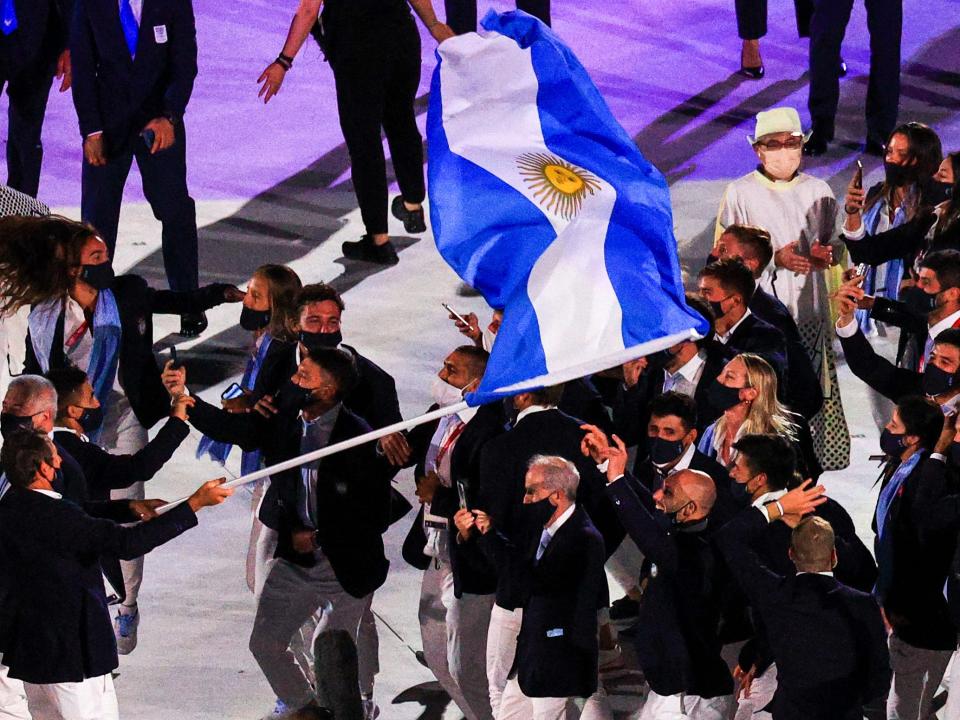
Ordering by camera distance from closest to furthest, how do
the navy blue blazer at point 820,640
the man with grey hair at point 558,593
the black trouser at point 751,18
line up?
1. the navy blue blazer at point 820,640
2. the man with grey hair at point 558,593
3. the black trouser at point 751,18

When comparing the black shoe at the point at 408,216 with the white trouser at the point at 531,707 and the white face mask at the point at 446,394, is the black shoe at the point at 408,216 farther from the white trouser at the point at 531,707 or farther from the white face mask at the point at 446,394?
the white trouser at the point at 531,707

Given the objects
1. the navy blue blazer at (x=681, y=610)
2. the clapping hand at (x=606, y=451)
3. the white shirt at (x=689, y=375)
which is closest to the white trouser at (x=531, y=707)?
the navy blue blazer at (x=681, y=610)

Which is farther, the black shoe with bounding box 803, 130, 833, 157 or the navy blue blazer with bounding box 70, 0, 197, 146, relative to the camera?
the black shoe with bounding box 803, 130, 833, 157

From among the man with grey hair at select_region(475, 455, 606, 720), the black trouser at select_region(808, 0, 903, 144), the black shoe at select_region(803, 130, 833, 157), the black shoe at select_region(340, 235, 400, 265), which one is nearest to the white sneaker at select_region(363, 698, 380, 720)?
the man with grey hair at select_region(475, 455, 606, 720)

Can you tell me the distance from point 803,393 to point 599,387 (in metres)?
0.87

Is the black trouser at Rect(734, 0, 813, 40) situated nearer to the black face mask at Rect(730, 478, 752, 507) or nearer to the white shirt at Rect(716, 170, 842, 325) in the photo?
the white shirt at Rect(716, 170, 842, 325)

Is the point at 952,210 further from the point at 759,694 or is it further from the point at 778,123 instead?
the point at 759,694

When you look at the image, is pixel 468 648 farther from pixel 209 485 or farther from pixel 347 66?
pixel 347 66

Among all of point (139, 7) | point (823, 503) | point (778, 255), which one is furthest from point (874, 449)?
point (139, 7)

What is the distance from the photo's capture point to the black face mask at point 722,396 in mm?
9039

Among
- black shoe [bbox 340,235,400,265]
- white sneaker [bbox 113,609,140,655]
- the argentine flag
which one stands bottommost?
black shoe [bbox 340,235,400,265]

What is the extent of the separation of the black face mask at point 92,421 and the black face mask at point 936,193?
4.12 m

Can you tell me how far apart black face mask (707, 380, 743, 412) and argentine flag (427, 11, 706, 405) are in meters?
1.28

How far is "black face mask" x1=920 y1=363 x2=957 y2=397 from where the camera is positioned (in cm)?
909
